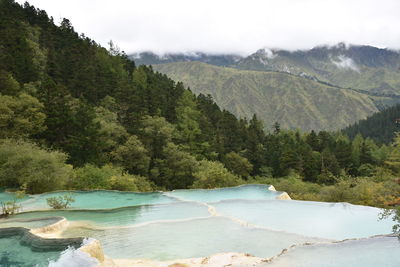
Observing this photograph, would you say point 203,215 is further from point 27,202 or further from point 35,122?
point 35,122

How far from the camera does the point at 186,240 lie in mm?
11070

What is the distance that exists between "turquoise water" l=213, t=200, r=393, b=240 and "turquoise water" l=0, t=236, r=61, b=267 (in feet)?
25.1

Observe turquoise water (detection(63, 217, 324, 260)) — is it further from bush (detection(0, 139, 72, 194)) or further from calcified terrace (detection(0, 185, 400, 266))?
bush (detection(0, 139, 72, 194))

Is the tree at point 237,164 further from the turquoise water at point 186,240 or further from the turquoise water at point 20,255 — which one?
the turquoise water at point 20,255

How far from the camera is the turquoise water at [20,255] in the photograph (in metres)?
8.31

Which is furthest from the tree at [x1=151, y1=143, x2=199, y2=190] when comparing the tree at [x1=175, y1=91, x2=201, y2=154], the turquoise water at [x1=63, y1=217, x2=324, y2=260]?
the turquoise water at [x1=63, y1=217, x2=324, y2=260]

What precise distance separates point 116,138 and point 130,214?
20.6 meters

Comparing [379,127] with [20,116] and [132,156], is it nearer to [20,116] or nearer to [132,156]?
[132,156]

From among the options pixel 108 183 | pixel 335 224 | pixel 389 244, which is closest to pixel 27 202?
pixel 108 183

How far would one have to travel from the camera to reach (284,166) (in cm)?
5222

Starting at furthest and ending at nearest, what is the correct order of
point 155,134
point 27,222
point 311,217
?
point 155,134
point 311,217
point 27,222

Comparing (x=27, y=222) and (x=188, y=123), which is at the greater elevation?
(x=188, y=123)

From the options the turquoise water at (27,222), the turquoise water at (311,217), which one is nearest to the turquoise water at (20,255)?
the turquoise water at (27,222)

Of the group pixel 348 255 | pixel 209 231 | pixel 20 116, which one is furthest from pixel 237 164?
pixel 348 255
